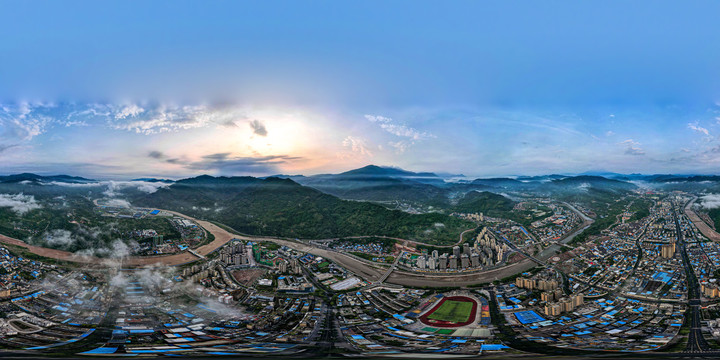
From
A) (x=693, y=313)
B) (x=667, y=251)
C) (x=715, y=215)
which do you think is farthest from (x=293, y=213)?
(x=715, y=215)

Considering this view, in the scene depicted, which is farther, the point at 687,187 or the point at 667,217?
the point at 687,187

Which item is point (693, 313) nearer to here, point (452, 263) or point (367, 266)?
point (452, 263)

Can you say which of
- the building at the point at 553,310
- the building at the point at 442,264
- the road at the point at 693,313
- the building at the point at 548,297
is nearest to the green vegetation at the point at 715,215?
the road at the point at 693,313

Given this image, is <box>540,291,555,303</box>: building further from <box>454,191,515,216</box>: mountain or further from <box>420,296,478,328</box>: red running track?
<box>454,191,515,216</box>: mountain

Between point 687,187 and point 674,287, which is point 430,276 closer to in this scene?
point 674,287

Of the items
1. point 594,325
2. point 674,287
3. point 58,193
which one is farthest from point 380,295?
point 58,193
